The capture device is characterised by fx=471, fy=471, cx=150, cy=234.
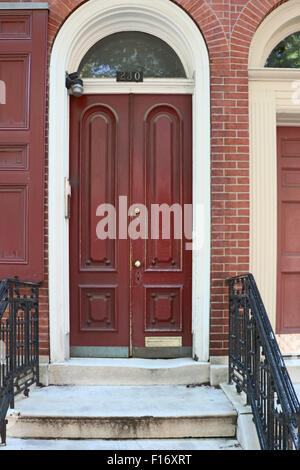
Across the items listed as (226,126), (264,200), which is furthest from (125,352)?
(226,126)

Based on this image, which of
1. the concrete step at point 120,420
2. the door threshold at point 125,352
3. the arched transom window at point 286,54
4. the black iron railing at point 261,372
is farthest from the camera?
the arched transom window at point 286,54

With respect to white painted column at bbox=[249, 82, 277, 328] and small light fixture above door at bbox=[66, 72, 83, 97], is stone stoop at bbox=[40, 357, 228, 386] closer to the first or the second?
white painted column at bbox=[249, 82, 277, 328]

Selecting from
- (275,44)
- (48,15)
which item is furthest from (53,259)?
(275,44)

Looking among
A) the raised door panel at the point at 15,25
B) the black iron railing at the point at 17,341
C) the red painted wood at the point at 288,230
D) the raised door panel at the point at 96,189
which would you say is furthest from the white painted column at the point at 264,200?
the raised door panel at the point at 15,25

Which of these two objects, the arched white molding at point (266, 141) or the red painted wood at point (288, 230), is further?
the red painted wood at point (288, 230)

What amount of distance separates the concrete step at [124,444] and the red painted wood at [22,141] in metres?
1.47

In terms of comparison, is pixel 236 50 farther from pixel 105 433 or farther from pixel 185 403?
pixel 105 433

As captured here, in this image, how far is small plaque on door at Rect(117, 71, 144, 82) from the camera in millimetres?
4863

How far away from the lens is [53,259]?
4.57 metres

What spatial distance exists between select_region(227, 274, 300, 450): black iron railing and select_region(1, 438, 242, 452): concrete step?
0.39m

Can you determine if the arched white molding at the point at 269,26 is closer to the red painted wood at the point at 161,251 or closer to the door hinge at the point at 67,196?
the red painted wood at the point at 161,251

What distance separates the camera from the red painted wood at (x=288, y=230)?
4980 millimetres

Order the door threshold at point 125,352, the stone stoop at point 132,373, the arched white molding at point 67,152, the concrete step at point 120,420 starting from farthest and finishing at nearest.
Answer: the door threshold at point 125,352, the arched white molding at point 67,152, the stone stoop at point 132,373, the concrete step at point 120,420

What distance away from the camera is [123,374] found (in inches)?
178
